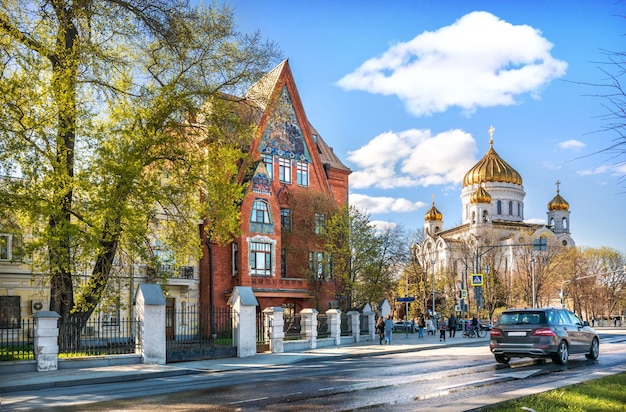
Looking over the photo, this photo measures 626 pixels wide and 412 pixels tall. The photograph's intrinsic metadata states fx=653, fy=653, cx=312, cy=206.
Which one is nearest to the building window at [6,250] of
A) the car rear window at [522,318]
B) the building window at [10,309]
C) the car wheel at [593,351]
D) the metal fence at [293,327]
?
the building window at [10,309]

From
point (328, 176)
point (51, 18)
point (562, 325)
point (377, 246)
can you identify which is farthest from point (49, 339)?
point (328, 176)

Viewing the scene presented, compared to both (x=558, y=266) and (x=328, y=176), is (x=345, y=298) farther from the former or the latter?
(x=558, y=266)

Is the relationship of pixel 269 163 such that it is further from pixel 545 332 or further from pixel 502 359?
pixel 545 332

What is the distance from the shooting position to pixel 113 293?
83.3 feet

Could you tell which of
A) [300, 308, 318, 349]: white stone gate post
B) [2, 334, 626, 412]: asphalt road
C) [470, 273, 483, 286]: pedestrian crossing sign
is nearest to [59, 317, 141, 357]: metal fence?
[2, 334, 626, 412]: asphalt road

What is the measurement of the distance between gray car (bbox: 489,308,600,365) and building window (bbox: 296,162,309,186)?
30.0 metres

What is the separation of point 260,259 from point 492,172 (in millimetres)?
70964

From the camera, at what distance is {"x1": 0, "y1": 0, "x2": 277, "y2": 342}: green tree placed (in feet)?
71.6

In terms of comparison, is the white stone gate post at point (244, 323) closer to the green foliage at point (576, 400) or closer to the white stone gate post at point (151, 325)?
the white stone gate post at point (151, 325)

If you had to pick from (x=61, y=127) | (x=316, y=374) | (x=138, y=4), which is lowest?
(x=316, y=374)

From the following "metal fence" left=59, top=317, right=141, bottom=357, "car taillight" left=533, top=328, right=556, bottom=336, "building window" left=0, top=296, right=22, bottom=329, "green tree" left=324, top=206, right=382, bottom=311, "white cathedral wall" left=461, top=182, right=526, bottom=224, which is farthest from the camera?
"white cathedral wall" left=461, top=182, right=526, bottom=224

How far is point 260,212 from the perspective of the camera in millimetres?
45094

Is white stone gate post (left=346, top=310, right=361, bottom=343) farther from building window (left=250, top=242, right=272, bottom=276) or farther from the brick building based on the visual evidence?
building window (left=250, top=242, right=272, bottom=276)

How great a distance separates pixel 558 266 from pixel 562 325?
6305 centimetres
